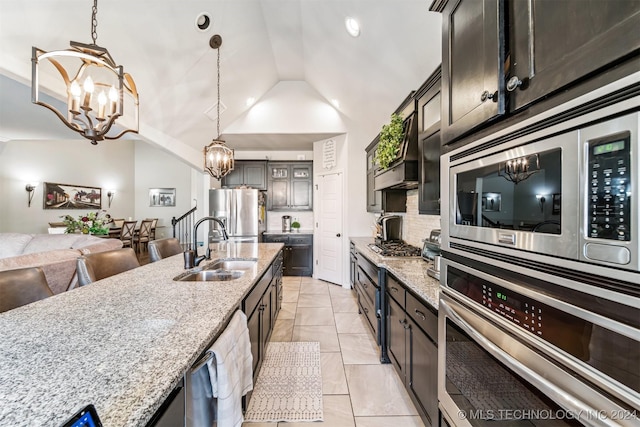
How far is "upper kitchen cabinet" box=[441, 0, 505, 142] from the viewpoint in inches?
32.1

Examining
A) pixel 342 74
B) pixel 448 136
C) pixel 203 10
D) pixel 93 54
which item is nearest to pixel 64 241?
pixel 93 54

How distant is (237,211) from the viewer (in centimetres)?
503

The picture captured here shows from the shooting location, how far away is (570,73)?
583 mm

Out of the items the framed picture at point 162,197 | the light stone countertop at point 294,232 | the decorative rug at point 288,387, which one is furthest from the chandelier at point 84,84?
the framed picture at point 162,197

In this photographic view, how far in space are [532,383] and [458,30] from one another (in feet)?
4.19

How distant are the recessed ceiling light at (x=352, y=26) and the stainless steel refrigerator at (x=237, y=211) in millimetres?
3281

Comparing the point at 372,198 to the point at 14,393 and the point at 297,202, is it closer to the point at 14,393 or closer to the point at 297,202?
the point at 297,202

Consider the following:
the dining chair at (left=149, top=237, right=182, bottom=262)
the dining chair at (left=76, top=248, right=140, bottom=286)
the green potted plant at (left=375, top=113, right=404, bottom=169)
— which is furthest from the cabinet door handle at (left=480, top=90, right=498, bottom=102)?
the dining chair at (left=149, top=237, right=182, bottom=262)

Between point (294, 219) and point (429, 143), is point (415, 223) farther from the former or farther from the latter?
point (294, 219)

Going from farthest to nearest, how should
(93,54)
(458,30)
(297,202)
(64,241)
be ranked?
(297,202) → (64,241) → (93,54) → (458,30)

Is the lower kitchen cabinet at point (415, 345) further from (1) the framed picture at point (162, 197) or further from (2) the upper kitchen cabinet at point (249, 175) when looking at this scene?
(1) the framed picture at point (162, 197)

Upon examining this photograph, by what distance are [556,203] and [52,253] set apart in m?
3.87

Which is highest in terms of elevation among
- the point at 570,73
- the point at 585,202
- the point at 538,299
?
the point at 570,73

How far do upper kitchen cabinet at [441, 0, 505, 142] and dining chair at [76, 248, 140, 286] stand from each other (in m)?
2.38
